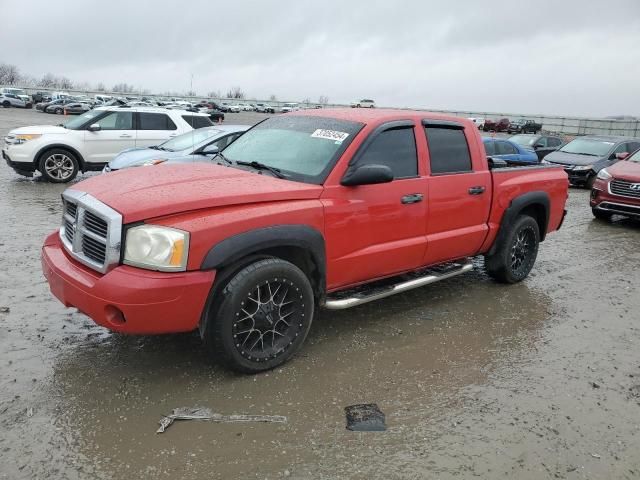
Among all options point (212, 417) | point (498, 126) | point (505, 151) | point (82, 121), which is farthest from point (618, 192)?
point (498, 126)

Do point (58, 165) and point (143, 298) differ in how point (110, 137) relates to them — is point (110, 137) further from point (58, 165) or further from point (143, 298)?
point (143, 298)

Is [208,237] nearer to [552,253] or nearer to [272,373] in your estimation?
[272,373]

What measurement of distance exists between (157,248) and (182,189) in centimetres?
52

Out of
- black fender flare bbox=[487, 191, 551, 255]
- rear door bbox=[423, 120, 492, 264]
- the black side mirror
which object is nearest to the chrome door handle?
rear door bbox=[423, 120, 492, 264]

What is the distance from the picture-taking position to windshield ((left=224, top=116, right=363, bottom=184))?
4.18 metres

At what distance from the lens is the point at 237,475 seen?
2758 millimetres

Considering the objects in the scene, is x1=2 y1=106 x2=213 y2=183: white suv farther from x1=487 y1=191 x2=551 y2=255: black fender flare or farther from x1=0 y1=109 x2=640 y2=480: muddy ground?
x1=487 y1=191 x2=551 y2=255: black fender flare

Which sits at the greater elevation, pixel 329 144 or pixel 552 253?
pixel 329 144

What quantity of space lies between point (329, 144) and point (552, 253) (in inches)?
185

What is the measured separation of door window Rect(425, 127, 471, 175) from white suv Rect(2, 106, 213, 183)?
8651 mm

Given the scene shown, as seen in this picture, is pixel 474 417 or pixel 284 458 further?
pixel 474 417

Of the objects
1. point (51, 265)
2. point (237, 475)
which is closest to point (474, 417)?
point (237, 475)

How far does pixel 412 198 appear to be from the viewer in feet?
14.9

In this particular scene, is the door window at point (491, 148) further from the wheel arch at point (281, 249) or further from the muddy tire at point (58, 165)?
the wheel arch at point (281, 249)
